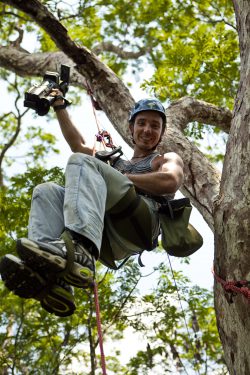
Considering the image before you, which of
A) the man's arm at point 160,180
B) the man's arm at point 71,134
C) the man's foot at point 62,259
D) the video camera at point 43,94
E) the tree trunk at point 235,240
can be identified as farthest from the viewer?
the man's arm at point 71,134

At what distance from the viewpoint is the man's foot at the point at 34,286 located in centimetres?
259

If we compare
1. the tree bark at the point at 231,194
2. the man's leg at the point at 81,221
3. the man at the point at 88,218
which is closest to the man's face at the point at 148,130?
the man at the point at 88,218

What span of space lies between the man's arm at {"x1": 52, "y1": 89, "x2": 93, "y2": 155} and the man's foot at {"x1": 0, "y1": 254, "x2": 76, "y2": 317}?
173 cm

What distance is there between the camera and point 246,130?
3.09 meters

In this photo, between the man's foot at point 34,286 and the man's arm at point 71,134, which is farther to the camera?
the man's arm at point 71,134

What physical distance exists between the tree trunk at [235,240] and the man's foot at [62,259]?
2.31ft

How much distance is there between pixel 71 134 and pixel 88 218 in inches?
63.3

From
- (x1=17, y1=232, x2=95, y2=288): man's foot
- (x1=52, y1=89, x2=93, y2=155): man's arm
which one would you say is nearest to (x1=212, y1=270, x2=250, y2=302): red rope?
(x1=17, y1=232, x2=95, y2=288): man's foot

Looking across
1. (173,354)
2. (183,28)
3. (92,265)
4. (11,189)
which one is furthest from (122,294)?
(92,265)

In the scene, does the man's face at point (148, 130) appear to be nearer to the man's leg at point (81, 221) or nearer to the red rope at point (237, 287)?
the man's leg at point (81, 221)

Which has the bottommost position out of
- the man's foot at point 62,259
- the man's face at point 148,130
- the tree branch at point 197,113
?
the man's foot at point 62,259

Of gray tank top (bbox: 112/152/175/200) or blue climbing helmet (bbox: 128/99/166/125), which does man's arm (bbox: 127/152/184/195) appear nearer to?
gray tank top (bbox: 112/152/175/200)

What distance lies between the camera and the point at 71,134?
4.32m

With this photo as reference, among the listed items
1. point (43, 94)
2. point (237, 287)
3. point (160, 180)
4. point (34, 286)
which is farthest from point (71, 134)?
point (237, 287)
